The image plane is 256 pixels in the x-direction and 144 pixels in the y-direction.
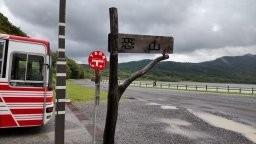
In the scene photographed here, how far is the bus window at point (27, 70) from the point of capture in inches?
499

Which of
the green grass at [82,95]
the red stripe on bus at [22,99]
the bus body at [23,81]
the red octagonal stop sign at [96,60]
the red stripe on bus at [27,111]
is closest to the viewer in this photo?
the bus body at [23,81]

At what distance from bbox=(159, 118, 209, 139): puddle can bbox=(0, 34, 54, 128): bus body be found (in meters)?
4.32

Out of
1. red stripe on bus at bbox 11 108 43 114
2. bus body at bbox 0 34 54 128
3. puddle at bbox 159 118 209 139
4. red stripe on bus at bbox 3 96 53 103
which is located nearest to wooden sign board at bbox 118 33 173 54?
bus body at bbox 0 34 54 128

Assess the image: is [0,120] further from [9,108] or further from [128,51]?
[128,51]

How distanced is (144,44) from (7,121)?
19.5 ft

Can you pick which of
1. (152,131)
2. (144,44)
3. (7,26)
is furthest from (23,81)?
(7,26)

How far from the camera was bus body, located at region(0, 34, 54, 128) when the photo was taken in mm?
12562

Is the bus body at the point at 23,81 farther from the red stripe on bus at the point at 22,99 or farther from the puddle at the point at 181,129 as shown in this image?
the puddle at the point at 181,129

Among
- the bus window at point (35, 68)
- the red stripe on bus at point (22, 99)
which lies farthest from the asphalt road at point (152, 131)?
the bus window at point (35, 68)

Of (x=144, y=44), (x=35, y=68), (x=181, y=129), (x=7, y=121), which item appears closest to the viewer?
(x=144, y=44)

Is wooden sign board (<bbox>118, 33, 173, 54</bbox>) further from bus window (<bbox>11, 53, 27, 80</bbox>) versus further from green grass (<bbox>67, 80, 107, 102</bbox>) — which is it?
green grass (<bbox>67, 80, 107, 102</bbox>)

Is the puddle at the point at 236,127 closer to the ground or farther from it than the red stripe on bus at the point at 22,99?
closer to the ground

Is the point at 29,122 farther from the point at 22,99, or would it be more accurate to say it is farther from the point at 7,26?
the point at 7,26

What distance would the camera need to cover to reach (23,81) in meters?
12.8
